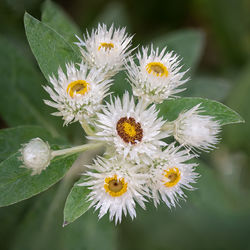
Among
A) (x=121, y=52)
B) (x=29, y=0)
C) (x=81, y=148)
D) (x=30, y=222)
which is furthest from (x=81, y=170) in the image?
(x=29, y=0)

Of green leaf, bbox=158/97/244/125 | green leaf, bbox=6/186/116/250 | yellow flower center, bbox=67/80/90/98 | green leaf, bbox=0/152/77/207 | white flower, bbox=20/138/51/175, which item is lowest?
green leaf, bbox=6/186/116/250

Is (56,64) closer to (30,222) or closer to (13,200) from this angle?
(13,200)

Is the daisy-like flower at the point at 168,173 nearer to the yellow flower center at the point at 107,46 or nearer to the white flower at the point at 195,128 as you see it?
the white flower at the point at 195,128

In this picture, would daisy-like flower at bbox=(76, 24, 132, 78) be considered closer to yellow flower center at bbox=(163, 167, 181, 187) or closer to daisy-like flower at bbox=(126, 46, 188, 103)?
daisy-like flower at bbox=(126, 46, 188, 103)

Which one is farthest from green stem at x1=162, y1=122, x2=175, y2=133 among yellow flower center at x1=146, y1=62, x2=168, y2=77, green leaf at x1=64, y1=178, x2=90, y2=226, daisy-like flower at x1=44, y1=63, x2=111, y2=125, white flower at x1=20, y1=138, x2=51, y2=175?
white flower at x1=20, y1=138, x2=51, y2=175

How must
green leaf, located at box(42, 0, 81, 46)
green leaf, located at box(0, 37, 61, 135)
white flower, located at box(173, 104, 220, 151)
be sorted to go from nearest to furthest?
white flower, located at box(173, 104, 220, 151) → green leaf, located at box(42, 0, 81, 46) → green leaf, located at box(0, 37, 61, 135)

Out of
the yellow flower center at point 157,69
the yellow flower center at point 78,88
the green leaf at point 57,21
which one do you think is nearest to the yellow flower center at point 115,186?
the yellow flower center at point 78,88

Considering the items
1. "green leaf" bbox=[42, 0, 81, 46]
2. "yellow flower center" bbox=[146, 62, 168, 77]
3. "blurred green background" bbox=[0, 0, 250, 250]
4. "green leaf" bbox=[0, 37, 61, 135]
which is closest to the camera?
"yellow flower center" bbox=[146, 62, 168, 77]

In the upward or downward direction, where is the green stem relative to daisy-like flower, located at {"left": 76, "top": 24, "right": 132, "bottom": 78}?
downward
